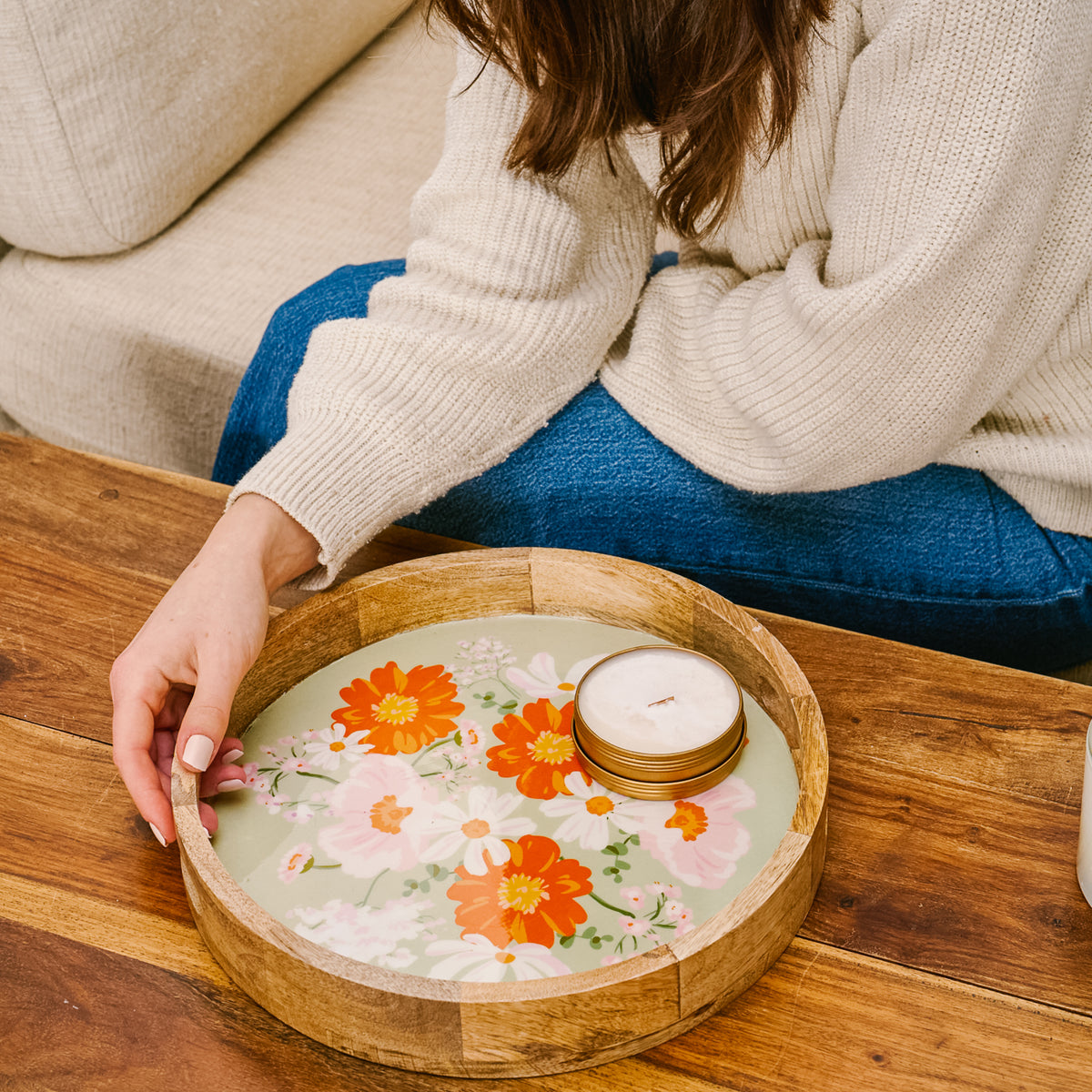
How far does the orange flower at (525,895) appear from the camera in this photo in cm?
57

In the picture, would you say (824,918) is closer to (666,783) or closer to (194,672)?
(666,783)

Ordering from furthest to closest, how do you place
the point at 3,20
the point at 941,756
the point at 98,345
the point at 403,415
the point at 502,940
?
the point at 98,345 → the point at 3,20 → the point at 403,415 → the point at 941,756 → the point at 502,940

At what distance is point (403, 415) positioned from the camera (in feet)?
2.72

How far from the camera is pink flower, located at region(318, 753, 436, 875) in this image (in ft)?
2.01

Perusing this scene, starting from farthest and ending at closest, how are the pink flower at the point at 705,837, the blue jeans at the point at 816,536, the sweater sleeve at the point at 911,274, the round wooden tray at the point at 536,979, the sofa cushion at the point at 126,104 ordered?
the sofa cushion at the point at 126,104 < the blue jeans at the point at 816,536 < the sweater sleeve at the point at 911,274 < the pink flower at the point at 705,837 < the round wooden tray at the point at 536,979

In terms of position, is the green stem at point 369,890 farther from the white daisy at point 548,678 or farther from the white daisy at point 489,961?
the white daisy at point 548,678

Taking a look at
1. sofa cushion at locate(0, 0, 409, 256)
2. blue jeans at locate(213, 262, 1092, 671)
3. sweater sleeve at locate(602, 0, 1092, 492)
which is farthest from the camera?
sofa cushion at locate(0, 0, 409, 256)

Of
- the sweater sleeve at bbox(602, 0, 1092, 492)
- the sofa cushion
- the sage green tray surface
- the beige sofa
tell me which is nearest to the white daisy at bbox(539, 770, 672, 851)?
the sage green tray surface

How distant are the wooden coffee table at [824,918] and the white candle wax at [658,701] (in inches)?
3.7

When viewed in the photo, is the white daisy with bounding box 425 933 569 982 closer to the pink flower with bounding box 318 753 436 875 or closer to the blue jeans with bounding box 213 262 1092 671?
the pink flower with bounding box 318 753 436 875

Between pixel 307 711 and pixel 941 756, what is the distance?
395 mm

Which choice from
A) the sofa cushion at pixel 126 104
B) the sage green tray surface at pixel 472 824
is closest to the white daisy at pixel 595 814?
the sage green tray surface at pixel 472 824

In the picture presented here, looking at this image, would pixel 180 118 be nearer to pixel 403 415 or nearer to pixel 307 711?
pixel 403 415

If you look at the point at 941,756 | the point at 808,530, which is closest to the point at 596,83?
the point at 808,530
